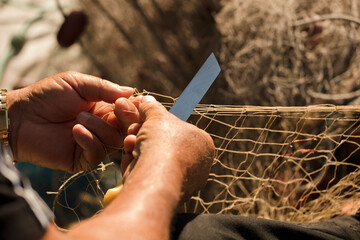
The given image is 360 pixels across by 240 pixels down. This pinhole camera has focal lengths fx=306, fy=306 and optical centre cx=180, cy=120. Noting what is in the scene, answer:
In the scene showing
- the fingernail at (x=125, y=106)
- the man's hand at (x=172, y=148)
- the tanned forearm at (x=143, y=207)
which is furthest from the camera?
the fingernail at (x=125, y=106)

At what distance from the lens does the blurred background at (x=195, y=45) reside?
177 cm

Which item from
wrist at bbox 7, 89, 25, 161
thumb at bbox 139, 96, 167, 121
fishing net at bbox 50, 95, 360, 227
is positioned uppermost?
fishing net at bbox 50, 95, 360, 227

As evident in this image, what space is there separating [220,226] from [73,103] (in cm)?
53

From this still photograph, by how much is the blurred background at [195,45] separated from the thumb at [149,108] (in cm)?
105

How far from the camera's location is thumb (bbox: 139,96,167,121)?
689 millimetres

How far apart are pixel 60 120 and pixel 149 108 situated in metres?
0.35

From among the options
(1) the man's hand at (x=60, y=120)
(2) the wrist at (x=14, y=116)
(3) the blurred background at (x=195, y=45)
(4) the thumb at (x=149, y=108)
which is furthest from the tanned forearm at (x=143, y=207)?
(3) the blurred background at (x=195, y=45)

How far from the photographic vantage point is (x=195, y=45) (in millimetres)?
1885

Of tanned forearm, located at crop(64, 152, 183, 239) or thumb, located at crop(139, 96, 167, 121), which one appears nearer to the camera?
tanned forearm, located at crop(64, 152, 183, 239)

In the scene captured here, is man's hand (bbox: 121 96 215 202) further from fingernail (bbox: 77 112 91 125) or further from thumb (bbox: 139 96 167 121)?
fingernail (bbox: 77 112 91 125)

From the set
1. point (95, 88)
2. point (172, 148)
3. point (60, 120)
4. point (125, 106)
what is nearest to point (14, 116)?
point (60, 120)

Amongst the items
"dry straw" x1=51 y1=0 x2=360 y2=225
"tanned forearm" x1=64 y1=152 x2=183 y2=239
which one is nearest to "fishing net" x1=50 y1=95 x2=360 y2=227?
"dry straw" x1=51 y1=0 x2=360 y2=225

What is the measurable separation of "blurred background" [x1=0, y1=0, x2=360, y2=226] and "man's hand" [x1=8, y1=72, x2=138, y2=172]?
91 centimetres

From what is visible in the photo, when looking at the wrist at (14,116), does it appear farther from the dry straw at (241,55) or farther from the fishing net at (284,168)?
the dry straw at (241,55)
